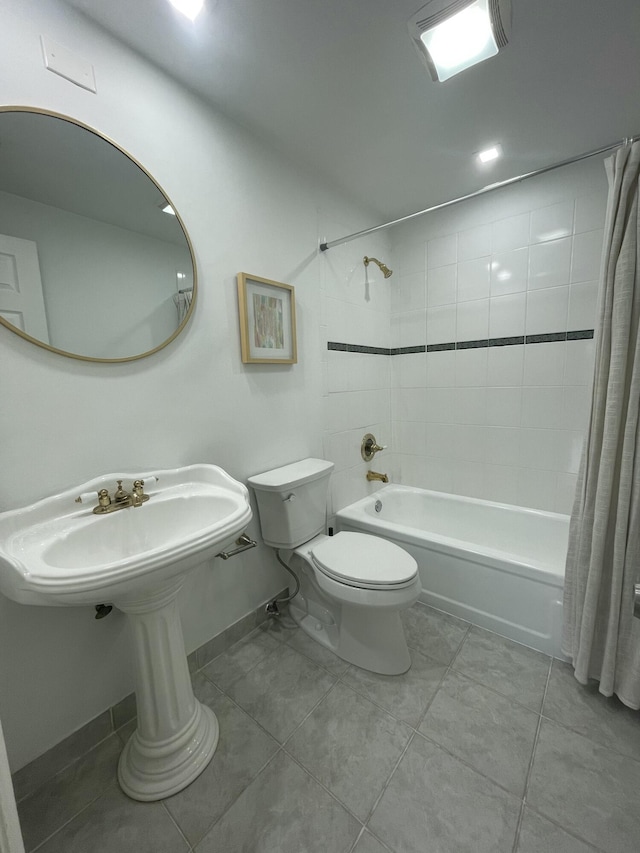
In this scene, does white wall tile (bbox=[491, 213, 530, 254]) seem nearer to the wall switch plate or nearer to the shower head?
the shower head

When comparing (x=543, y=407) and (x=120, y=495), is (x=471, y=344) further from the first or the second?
(x=120, y=495)

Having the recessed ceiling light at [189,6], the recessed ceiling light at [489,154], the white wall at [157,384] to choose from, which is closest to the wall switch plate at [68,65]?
the white wall at [157,384]

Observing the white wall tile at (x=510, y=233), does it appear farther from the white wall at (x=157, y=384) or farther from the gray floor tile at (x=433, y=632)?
the gray floor tile at (x=433, y=632)

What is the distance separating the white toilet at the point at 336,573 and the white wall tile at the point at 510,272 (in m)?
1.51

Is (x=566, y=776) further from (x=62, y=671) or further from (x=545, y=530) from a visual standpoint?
(x=62, y=671)

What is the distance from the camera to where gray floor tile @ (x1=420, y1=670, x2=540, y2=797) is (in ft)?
3.38

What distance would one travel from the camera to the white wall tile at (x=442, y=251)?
215cm

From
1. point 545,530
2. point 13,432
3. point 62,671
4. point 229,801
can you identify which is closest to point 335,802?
point 229,801

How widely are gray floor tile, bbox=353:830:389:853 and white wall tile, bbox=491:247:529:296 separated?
2.39 m

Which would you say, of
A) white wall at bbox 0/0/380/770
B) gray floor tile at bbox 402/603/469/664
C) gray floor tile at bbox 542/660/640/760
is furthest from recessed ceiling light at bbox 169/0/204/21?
gray floor tile at bbox 542/660/640/760

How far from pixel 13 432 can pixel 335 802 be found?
139cm

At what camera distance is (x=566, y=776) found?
1.00 metres

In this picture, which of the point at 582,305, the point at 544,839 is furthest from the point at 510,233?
the point at 544,839

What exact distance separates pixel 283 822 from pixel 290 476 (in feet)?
3.48
